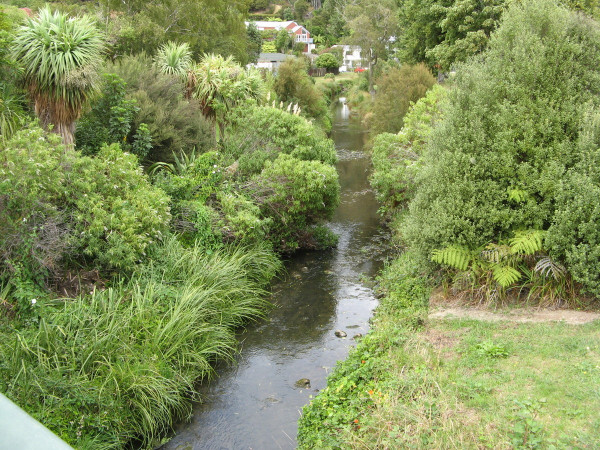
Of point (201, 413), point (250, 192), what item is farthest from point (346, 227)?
point (201, 413)

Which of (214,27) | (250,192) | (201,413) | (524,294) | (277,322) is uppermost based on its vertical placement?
(214,27)

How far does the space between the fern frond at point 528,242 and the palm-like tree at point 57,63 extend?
9790 mm

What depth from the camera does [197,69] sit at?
18828 mm

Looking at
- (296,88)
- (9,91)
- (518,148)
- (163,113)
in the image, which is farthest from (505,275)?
(296,88)

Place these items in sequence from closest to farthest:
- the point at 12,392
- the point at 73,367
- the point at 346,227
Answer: the point at 12,392
the point at 73,367
the point at 346,227

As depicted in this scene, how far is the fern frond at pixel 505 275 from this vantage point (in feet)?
31.6

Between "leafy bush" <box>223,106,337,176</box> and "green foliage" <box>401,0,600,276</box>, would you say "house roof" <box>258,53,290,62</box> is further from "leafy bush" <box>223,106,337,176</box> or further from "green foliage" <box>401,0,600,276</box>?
"green foliage" <box>401,0,600,276</box>

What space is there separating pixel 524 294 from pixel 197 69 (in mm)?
13502

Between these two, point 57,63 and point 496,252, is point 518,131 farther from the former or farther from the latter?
point 57,63

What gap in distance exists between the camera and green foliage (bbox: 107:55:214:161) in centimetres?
1527

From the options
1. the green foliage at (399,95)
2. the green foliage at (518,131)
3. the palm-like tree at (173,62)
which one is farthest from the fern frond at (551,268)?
the green foliage at (399,95)

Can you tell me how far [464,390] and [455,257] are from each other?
3624 mm

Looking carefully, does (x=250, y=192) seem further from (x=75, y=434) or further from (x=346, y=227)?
(x=75, y=434)

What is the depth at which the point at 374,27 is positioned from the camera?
51.1 metres
